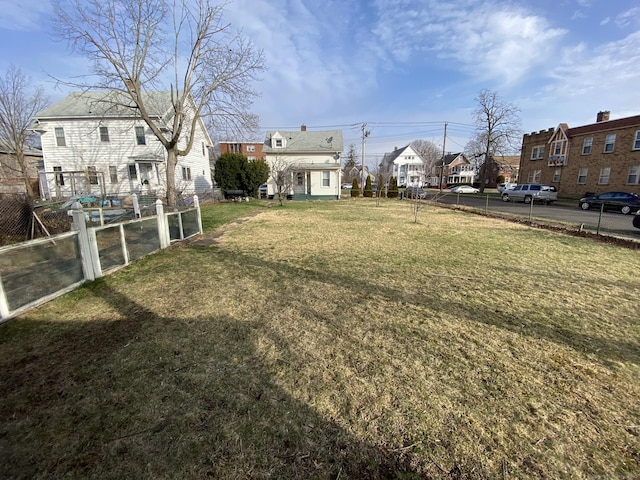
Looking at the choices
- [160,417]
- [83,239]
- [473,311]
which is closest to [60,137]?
[83,239]

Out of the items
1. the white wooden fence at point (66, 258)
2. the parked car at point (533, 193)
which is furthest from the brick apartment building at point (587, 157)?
the white wooden fence at point (66, 258)

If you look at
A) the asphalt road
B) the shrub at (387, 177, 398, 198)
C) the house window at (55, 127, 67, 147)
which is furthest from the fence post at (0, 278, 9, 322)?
the shrub at (387, 177, 398, 198)

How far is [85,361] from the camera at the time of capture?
2.89 meters

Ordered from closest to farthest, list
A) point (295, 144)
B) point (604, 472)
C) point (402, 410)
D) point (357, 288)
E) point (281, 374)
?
point (604, 472) → point (402, 410) → point (281, 374) → point (357, 288) → point (295, 144)

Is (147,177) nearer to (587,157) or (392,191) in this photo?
(392,191)

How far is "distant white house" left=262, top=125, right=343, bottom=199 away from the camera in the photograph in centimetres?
2605

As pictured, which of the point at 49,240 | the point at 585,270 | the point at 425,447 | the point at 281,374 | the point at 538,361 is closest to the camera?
the point at 425,447

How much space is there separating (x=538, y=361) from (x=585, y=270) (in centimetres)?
453

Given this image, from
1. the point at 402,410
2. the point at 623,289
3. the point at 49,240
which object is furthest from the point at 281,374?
the point at 623,289

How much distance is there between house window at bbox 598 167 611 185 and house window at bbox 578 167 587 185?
1.51 m

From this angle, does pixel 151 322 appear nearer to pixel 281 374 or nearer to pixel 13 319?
pixel 13 319

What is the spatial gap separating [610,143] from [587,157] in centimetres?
225

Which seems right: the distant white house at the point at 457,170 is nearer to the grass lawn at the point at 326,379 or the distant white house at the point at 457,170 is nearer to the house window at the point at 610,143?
the house window at the point at 610,143

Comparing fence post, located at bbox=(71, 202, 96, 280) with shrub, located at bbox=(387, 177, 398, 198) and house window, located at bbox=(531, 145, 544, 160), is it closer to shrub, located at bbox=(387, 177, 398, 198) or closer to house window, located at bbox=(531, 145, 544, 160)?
shrub, located at bbox=(387, 177, 398, 198)
